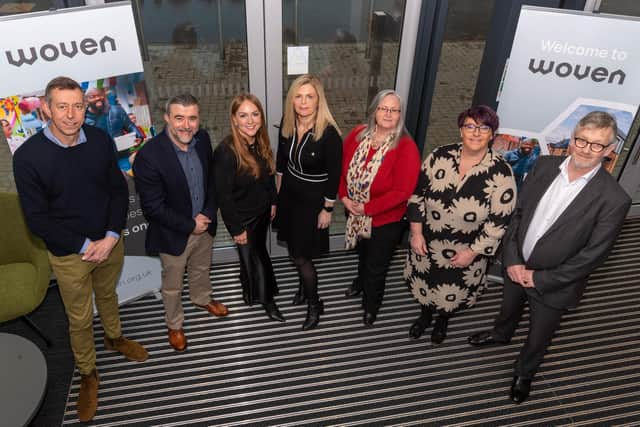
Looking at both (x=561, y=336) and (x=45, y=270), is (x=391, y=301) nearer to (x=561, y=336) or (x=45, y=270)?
(x=561, y=336)

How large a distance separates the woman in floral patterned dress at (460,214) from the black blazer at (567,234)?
0.33ft

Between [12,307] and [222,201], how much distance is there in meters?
1.55

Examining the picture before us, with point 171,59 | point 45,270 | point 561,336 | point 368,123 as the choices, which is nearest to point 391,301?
point 561,336

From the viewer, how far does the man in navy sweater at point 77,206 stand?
2.39 meters

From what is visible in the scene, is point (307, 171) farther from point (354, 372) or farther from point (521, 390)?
point (521, 390)

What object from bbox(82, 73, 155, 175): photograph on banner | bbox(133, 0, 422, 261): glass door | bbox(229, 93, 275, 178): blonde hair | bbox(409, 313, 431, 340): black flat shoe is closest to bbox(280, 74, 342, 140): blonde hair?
bbox(229, 93, 275, 178): blonde hair

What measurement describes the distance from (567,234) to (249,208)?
192cm

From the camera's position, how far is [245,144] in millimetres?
2912

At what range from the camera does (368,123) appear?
3049 millimetres

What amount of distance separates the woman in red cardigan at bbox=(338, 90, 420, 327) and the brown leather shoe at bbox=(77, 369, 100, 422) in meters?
1.96

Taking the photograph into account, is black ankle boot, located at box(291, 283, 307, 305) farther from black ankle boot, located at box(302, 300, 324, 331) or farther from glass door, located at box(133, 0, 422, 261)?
glass door, located at box(133, 0, 422, 261)

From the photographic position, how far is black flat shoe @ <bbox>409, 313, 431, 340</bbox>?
3570 millimetres

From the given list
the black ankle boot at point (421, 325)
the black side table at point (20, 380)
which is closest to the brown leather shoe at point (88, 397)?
the black side table at point (20, 380)

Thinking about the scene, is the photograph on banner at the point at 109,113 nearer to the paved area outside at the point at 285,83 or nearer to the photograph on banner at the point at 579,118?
the paved area outside at the point at 285,83
